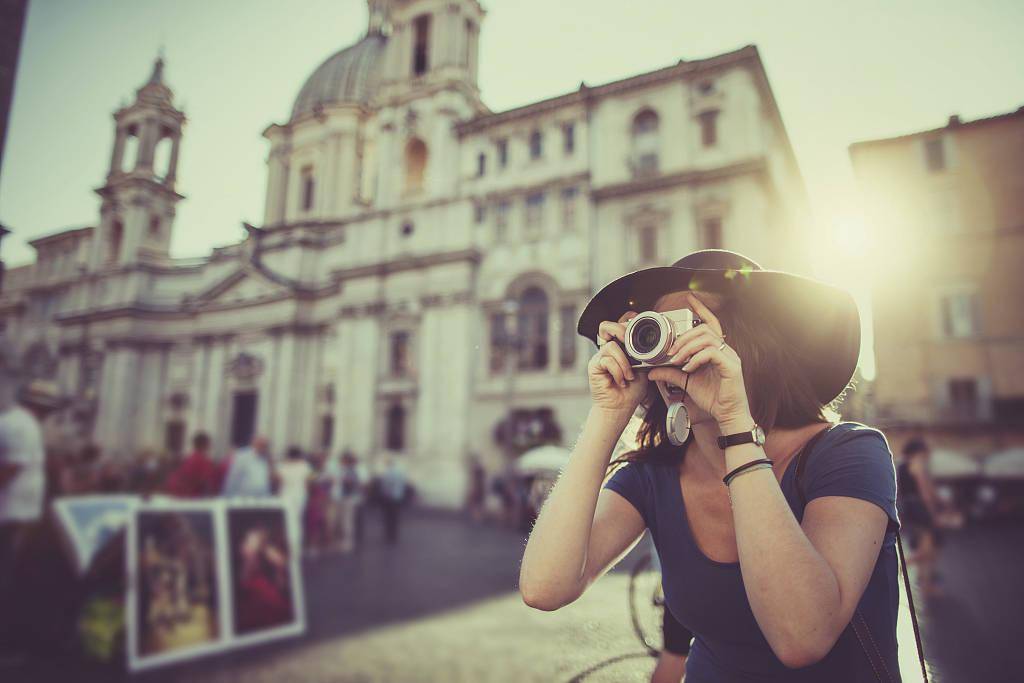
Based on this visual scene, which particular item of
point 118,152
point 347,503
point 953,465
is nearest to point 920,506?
point 347,503

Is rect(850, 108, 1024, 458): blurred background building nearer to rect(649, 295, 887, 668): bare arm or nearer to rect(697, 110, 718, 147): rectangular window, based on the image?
rect(697, 110, 718, 147): rectangular window

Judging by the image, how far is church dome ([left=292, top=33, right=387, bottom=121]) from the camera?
3662cm

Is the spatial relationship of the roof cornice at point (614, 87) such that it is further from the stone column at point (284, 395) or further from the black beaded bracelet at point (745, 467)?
the black beaded bracelet at point (745, 467)

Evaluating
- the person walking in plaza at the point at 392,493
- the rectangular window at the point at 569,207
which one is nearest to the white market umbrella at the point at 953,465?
the rectangular window at the point at 569,207

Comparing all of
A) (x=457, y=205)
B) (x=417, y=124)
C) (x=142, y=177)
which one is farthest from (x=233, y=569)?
(x=142, y=177)

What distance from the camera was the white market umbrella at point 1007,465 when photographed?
1897cm

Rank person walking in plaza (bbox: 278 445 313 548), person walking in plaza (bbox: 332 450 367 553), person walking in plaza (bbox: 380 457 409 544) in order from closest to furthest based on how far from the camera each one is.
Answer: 1. person walking in plaza (bbox: 278 445 313 548)
2. person walking in plaza (bbox: 332 450 367 553)
3. person walking in plaza (bbox: 380 457 409 544)

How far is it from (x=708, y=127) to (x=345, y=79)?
2492 cm

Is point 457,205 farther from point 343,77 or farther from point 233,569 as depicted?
point 233,569

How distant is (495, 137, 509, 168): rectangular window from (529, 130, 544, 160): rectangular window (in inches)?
46.7

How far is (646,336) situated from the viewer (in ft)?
4.46

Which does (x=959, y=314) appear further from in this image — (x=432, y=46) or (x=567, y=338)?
(x=432, y=46)

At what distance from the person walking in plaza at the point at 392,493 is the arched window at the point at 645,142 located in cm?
1629

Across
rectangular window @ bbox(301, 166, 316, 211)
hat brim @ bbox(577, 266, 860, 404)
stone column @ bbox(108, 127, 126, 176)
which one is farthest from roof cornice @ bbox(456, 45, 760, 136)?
hat brim @ bbox(577, 266, 860, 404)
